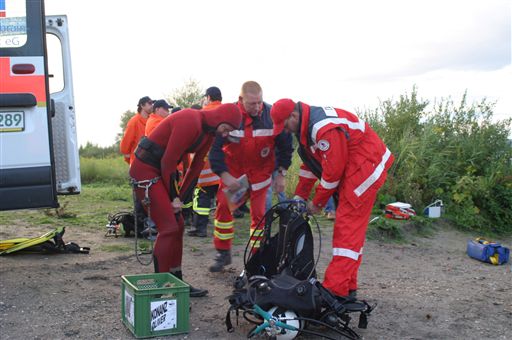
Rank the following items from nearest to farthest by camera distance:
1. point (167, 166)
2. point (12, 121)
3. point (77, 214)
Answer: point (167, 166)
point (12, 121)
point (77, 214)

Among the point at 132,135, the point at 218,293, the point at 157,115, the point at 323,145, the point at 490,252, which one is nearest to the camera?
the point at 323,145

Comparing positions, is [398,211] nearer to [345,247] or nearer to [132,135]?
[132,135]

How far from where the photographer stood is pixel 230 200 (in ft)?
A: 18.7

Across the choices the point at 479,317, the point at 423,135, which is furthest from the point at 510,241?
the point at 479,317

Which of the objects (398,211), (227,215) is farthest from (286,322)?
(398,211)

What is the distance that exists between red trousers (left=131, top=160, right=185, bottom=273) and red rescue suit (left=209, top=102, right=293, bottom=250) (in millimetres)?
902

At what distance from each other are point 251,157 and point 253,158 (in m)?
0.03

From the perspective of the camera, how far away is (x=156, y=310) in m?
4.24

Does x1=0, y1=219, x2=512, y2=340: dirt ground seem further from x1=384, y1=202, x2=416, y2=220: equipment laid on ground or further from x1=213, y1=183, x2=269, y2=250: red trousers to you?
x1=384, y1=202, x2=416, y2=220: equipment laid on ground

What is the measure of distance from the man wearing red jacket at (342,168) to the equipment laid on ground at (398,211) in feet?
14.4

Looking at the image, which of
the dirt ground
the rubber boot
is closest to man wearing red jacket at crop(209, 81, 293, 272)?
the rubber boot

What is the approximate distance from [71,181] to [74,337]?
7.21 feet

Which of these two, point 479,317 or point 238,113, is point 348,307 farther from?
point 238,113

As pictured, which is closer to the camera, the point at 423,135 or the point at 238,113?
the point at 238,113
